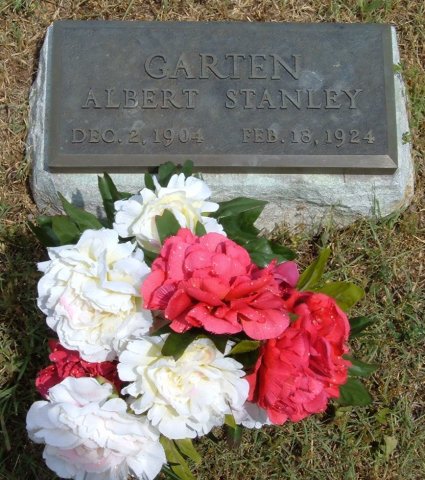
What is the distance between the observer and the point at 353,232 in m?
2.54

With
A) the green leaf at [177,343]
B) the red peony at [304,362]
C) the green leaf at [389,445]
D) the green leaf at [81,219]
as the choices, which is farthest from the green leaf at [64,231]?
the green leaf at [389,445]

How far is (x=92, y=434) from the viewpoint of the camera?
1321mm

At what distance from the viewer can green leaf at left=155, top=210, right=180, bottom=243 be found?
1.47 metres

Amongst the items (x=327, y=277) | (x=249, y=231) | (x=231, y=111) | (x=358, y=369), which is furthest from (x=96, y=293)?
(x=327, y=277)

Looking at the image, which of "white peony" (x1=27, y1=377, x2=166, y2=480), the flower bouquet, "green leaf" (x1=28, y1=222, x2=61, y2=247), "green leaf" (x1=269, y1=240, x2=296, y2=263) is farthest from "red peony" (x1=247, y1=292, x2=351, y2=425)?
"green leaf" (x1=28, y1=222, x2=61, y2=247)

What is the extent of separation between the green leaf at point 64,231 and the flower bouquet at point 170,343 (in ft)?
0.88

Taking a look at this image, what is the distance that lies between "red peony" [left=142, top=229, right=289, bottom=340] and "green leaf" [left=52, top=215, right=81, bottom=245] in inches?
18.7

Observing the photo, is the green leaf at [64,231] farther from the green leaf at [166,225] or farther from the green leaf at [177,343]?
the green leaf at [177,343]

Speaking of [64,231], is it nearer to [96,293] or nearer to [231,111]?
[96,293]

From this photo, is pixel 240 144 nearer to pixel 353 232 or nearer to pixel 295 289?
pixel 353 232

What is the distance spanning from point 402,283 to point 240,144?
856mm

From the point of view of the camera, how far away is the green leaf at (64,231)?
5.64ft

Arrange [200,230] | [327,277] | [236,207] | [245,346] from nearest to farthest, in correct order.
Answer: [245,346], [200,230], [236,207], [327,277]

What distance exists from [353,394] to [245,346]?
0.50m
